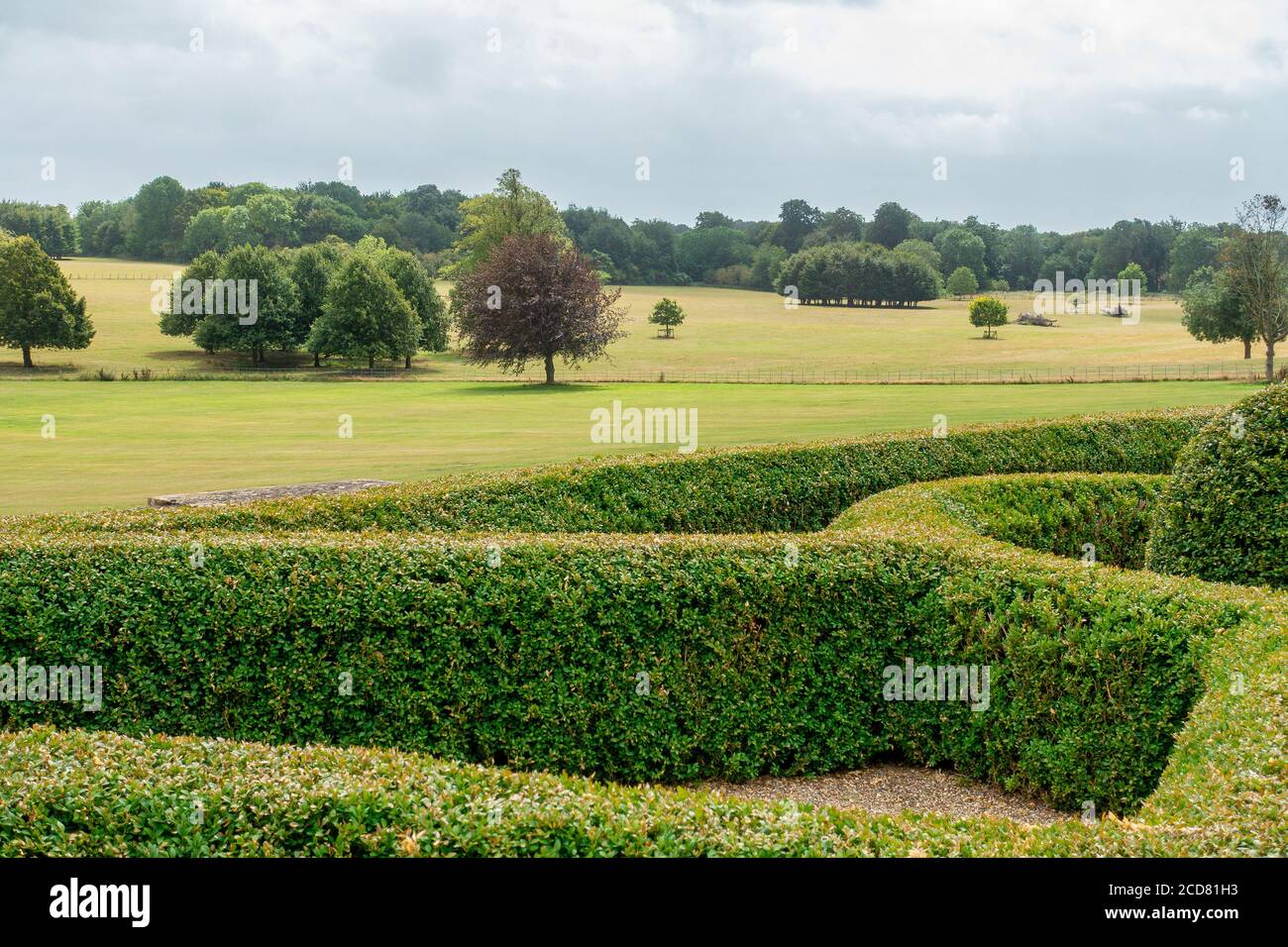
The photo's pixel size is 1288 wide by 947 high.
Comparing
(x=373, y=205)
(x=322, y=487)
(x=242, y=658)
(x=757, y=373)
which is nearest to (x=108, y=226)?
(x=373, y=205)

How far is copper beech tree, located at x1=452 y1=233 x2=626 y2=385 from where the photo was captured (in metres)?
64.6

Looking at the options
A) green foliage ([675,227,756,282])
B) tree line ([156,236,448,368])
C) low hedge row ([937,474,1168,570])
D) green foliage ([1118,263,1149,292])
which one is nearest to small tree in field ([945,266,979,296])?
green foliage ([1118,263,1149,292])

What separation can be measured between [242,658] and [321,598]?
0.79 m

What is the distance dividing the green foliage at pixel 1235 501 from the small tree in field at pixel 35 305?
236 ft

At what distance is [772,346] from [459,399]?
3746 cm

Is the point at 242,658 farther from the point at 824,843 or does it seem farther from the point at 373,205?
the point at 373,205

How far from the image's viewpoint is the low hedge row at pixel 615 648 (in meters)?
8.77

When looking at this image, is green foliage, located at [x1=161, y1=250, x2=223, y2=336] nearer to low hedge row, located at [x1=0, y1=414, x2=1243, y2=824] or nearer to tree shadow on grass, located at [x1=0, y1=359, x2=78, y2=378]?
tree shadow on grass, located at [x1=0, y1=359, x2=78, y2=378]

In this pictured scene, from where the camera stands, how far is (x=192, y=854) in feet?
16.6

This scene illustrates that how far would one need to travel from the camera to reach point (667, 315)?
92.6 metres

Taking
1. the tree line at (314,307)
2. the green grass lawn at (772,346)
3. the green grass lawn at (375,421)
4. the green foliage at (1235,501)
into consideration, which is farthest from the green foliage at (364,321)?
the green foliage at (1235,501)

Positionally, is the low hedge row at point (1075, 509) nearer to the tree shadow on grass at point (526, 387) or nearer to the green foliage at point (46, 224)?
the tree shadow on grass at point (526, 387)

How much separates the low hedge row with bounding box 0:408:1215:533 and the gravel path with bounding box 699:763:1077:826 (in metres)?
5.75

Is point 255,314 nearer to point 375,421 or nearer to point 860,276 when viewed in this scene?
point 375,421
